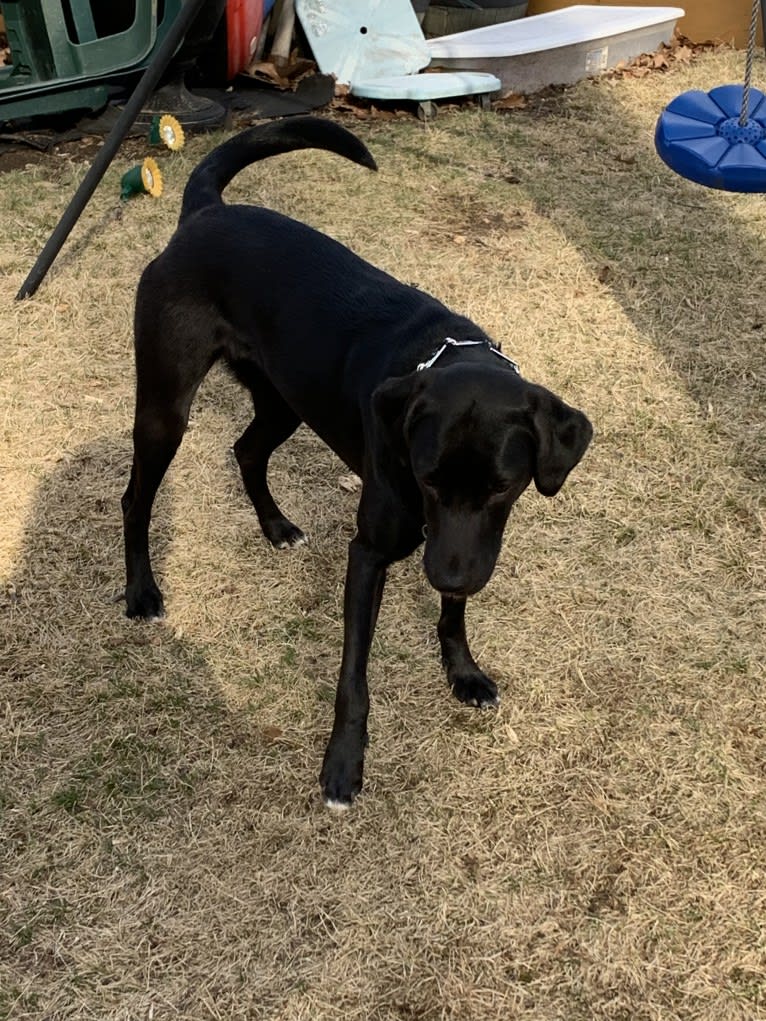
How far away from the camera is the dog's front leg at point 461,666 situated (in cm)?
303

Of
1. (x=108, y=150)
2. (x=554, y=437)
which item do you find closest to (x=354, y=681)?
(x=554, y=437)

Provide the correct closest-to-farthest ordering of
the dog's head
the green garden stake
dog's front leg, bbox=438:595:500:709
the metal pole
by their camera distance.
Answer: the dog's head, dog's front leg, bbox=438:595:500:709, the metal pole, the green garden stake

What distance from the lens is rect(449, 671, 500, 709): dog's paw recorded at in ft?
9.95

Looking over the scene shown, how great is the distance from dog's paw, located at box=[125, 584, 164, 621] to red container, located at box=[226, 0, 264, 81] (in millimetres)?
4905

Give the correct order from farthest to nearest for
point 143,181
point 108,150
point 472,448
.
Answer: point 143,181 < point 108,150 < point 472,448

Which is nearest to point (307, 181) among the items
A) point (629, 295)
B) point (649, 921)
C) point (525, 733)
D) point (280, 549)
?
point (629, 295)

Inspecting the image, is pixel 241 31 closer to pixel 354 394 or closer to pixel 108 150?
pixel 108 150

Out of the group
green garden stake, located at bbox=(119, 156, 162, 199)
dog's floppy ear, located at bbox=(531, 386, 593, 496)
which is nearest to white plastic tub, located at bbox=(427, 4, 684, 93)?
green garden stake, located at bbox=(119, 156, 162, 199)

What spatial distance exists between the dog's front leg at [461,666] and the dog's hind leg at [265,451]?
0.79 meters

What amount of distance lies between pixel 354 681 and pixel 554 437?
2.85 feet

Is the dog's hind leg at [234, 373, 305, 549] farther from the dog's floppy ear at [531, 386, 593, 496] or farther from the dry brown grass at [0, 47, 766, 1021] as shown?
the dog's floppy ear at [531, 386, 593, 496]

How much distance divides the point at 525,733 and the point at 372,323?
1.27 metres

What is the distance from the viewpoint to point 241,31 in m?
6.95

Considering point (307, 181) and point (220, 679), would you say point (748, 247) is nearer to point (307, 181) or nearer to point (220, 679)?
point (307, 181)
